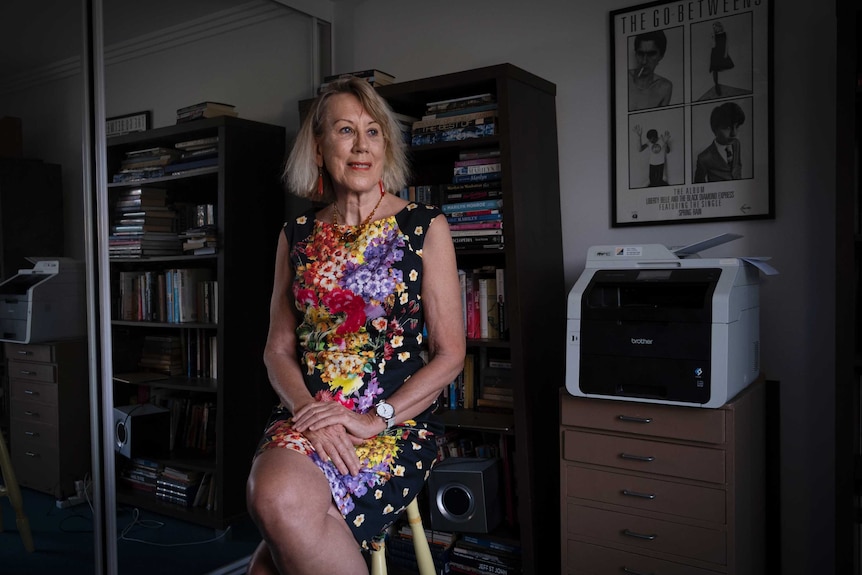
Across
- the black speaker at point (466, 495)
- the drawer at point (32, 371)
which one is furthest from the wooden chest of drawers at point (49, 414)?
the black speaker at point (466, 495)

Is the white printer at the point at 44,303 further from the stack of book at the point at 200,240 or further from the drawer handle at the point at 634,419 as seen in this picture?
the drawer handle at the point at 634,419

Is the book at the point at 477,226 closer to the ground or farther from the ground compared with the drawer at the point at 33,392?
farther from the ground

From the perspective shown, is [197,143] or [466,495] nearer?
[466,495]

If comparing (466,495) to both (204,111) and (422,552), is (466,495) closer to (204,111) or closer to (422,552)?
(422,552)

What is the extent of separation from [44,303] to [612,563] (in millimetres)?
1953

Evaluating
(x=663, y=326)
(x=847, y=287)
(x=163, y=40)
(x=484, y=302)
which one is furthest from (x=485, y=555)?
(x=163, y=40)

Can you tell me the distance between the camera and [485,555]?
2713 millimetres

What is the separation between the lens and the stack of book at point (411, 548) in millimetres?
2789

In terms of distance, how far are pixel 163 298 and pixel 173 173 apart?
0.47 meters

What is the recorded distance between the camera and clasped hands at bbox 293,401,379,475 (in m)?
1.60

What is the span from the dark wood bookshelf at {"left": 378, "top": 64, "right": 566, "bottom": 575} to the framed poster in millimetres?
290

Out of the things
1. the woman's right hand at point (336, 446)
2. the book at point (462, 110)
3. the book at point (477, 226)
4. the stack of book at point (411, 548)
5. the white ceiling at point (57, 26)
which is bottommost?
the stack of book at point (411, 548)

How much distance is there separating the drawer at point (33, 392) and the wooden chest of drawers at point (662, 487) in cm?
163

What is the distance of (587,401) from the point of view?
2297 millimetres
